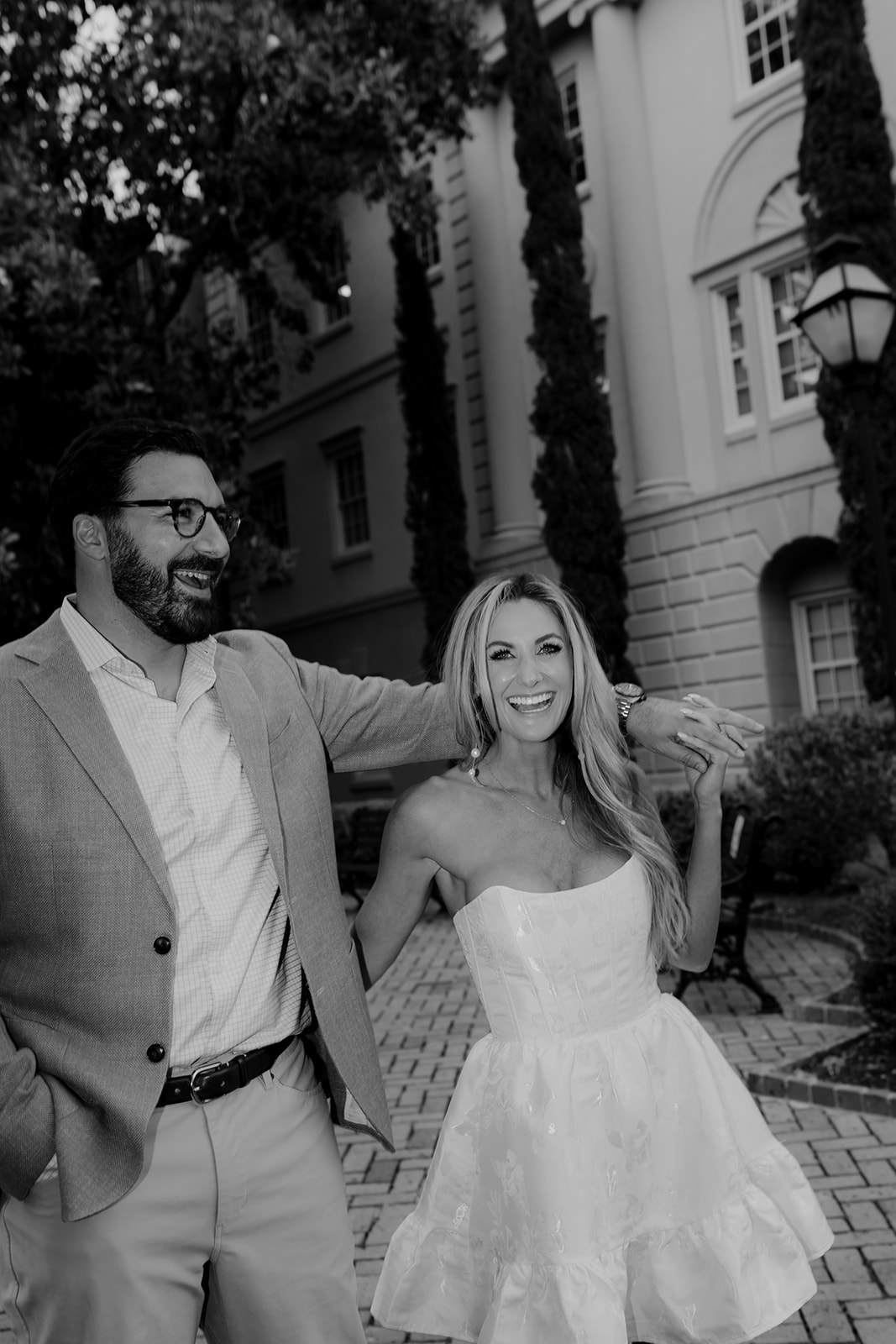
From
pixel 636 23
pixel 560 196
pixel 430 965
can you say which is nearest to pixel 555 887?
pixel 430 965

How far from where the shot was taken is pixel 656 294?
17000mm

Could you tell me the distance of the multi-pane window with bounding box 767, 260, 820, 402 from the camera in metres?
15.8

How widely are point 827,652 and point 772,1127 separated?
38.2ft

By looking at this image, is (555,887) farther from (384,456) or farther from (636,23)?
(384,456)

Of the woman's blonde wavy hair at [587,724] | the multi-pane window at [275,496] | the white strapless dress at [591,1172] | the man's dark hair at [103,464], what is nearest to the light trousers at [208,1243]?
the white strapless dress at [591,1172]

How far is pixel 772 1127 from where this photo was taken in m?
5.40

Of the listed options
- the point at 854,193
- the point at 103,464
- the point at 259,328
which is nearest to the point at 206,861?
the point at 103,464

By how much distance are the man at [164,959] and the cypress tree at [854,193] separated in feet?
38.2

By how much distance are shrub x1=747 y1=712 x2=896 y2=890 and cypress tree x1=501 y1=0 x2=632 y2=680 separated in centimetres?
406

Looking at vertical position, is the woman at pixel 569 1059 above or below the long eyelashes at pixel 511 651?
below

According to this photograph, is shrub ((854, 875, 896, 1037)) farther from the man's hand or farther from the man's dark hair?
the man's dark hair

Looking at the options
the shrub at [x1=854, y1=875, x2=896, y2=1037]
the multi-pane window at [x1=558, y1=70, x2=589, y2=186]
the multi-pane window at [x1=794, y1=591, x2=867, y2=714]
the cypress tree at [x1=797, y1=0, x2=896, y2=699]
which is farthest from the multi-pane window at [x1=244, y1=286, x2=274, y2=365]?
the shrub at [x1=854, y1=875, x2=896, y2=1037]

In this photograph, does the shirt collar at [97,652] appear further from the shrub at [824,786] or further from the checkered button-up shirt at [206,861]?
the shrub at [824,786]

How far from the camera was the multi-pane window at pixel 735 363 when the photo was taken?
16.6m
